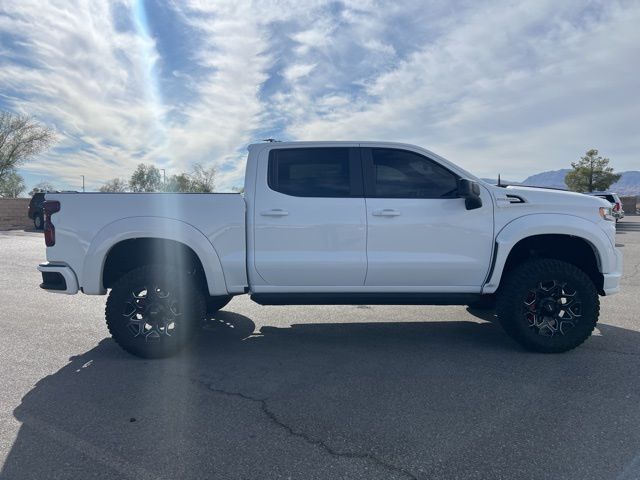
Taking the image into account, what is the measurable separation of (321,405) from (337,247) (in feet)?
4.89

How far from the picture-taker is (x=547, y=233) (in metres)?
4.14

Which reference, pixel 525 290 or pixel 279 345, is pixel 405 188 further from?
pixel 279 345

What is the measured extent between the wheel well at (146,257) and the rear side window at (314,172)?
1.10m

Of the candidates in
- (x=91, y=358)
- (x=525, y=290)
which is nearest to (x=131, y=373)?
(x=91, y=358)

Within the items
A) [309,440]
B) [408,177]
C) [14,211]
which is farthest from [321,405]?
[14,211]

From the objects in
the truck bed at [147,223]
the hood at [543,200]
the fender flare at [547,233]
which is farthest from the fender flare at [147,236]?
the hood at [543,200]

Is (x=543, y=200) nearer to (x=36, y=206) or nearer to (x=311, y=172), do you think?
(x=311, y=172)

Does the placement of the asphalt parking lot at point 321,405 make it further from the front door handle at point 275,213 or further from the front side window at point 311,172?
the front side window at point 311,172

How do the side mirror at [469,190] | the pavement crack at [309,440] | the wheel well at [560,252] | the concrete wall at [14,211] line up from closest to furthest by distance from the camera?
the pavement crack at [309,440]
the side mirror at [469,190]
the wheel well at [560,252]
the concrete wall at [14,211]

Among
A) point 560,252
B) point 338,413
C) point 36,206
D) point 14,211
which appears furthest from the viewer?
point 14,211

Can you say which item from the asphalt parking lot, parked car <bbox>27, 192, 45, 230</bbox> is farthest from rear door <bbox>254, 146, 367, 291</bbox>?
parked car <bbox>27, 192, 45, 230</bbox>

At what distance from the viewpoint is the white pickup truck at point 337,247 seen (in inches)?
161

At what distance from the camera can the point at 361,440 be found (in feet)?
8.95

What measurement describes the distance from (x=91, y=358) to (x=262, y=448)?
8.00 ft
